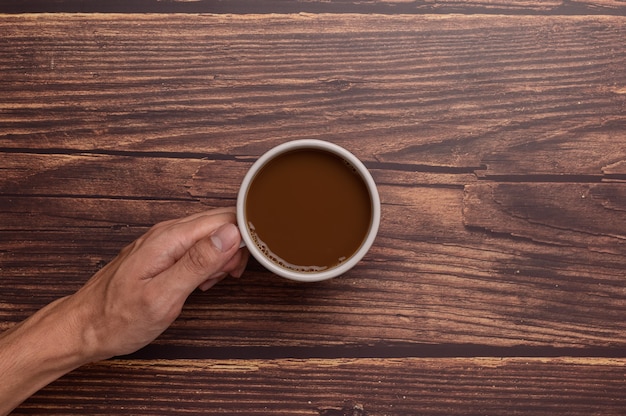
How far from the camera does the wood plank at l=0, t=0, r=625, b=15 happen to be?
92cm

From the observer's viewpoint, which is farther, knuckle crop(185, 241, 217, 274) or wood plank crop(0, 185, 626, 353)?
wood plank crop(0, 185, 626, 353)

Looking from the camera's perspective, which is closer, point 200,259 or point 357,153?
point 200,259

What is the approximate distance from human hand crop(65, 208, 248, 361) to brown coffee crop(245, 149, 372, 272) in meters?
0.05

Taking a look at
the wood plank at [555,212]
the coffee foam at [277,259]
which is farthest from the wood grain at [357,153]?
the coffee foam at [277,259]

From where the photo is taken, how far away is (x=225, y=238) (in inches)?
29.6

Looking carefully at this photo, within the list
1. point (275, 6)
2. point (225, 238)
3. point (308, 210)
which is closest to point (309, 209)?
point (308, 210)

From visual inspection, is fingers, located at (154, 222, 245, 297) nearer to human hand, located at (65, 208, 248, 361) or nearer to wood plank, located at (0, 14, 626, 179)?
human hand, located at (65, 208, 248, 361)

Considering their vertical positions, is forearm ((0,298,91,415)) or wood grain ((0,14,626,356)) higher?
wood grain ((0,14,626,356))

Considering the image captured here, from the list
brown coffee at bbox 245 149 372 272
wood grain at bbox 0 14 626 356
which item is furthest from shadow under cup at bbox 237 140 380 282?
wood grain at bbox 0 14 626 356

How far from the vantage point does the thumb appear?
0.75m

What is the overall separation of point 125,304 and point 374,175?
394 millimetres

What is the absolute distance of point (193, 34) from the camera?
0.92 metres

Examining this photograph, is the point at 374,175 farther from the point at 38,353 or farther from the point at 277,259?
the point at 38,353

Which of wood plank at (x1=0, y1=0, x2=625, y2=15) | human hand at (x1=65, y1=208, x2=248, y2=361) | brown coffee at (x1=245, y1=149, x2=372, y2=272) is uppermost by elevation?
wood plank at (x1=0, y1=0, x2=625, y2=15)
